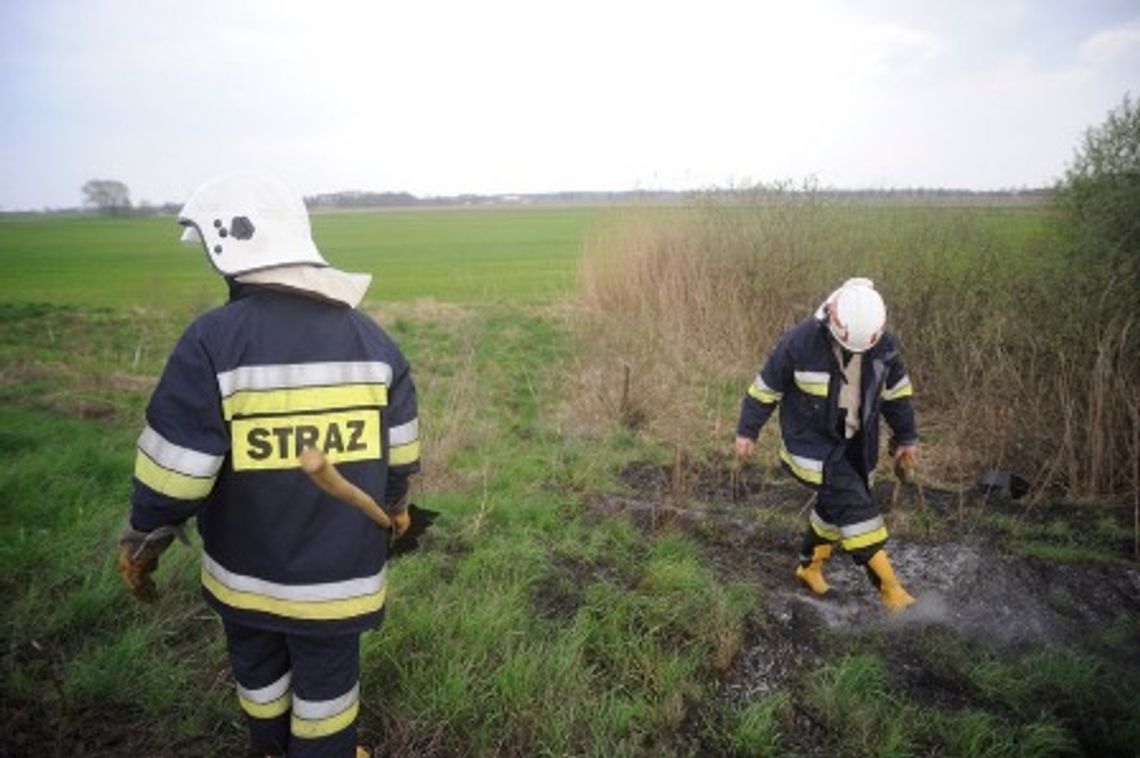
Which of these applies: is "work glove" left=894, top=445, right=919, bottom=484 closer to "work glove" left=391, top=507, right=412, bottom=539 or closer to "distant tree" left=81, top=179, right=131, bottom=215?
"work glove" left=391, top=507, right=412, bottom=539

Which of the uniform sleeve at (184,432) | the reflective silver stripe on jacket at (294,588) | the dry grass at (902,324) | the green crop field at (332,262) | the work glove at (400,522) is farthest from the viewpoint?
the green crop field at (332,262)

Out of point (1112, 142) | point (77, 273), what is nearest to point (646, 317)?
point (1112, 142)

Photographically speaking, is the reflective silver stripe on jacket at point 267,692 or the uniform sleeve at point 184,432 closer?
the uniform sleeve at point 184,432

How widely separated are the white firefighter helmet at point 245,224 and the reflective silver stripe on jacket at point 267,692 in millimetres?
1306

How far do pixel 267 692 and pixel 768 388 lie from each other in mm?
2708

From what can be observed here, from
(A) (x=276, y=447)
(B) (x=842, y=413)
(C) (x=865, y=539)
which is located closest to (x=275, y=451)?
(A) (x=276, y=447)

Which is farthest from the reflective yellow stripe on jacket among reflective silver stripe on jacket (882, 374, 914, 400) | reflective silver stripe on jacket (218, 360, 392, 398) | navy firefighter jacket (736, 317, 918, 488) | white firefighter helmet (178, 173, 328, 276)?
white firefighter helmet (178, 173, 328, 276)

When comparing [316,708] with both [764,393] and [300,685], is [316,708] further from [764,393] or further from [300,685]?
[764,393]

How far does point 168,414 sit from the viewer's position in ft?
5.55

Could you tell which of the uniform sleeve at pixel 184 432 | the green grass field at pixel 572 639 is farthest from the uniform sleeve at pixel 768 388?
the uniform sleeve at pixel 184 432

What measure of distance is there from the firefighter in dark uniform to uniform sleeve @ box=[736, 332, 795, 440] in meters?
2.19

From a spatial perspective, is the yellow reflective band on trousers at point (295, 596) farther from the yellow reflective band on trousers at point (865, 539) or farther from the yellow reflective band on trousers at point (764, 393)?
the yellow reflective band on trousers at point (865, 539)

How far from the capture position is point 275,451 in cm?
179

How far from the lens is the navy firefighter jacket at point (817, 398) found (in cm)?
335
